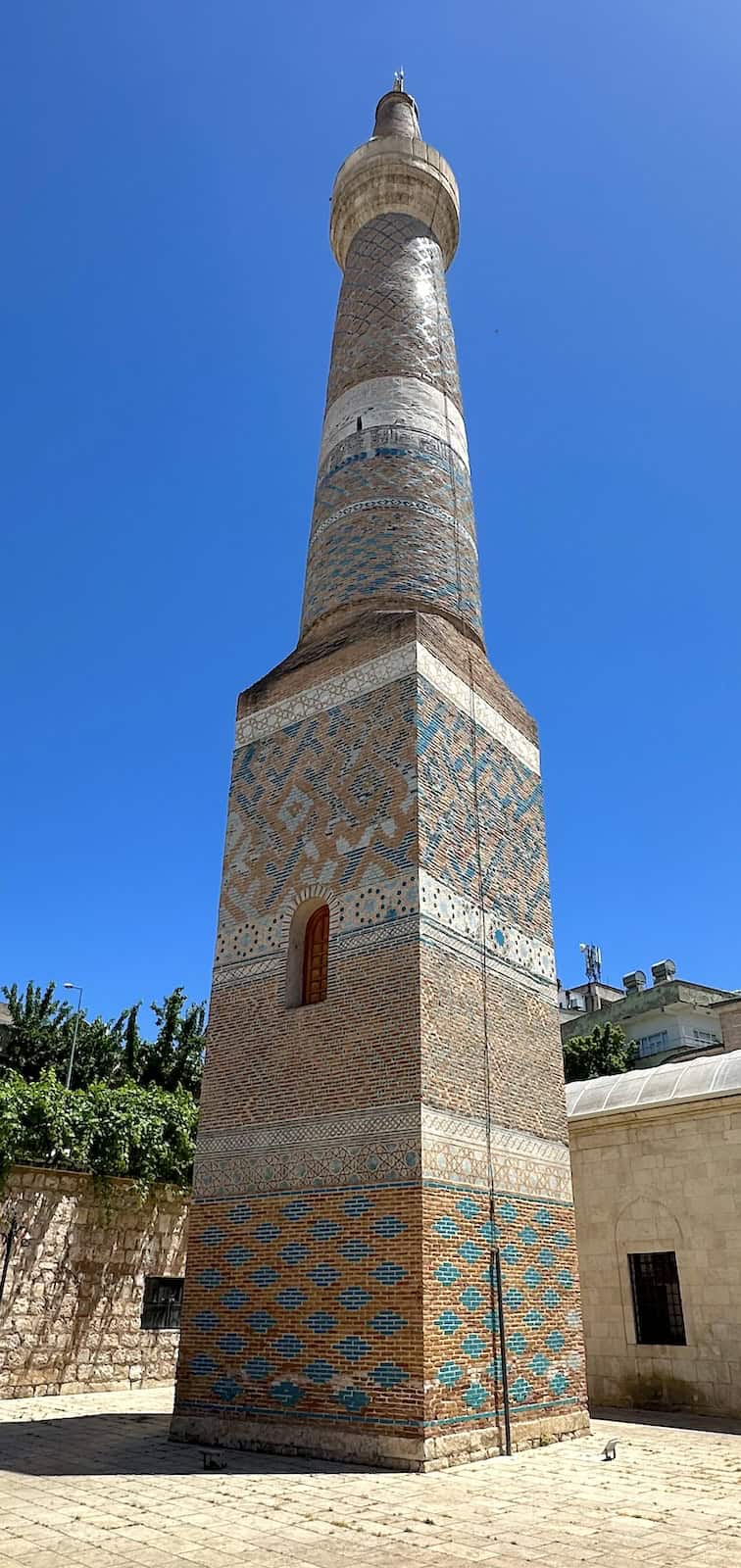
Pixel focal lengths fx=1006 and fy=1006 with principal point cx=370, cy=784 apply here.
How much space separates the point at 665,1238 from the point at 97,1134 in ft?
25.6

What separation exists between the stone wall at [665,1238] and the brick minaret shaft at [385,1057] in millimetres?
2780

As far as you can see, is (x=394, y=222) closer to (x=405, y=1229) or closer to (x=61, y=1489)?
(x=405, y=1229)

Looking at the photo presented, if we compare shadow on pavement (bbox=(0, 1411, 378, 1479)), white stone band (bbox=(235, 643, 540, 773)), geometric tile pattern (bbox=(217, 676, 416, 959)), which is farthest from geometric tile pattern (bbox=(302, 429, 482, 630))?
shadow on pavement (bbox=(0, 1411, 378, 1479))

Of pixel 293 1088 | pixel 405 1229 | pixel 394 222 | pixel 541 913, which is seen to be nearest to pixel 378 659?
pixel 541 913

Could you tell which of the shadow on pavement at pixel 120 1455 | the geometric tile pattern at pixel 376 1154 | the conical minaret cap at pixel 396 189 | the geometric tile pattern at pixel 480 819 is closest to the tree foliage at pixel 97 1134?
the shadow on pavement at pixel 120 1455

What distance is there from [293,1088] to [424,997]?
60.1 inches

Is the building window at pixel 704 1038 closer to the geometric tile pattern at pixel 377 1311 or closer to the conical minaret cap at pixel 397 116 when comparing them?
the geometric tile pattern at pixel 377 1311

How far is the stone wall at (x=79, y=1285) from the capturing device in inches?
467

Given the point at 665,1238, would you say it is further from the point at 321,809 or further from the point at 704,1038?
the point at 704,1038

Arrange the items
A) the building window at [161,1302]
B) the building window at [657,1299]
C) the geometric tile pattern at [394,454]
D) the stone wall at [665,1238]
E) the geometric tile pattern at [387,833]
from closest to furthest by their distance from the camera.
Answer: the geometric tile pattern at [387,833]
the stone wall at [665,1238]
the building window at [657,1299]
the geometric tile pattern at [394,454]
the building window at [161,1302]

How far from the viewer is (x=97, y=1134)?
47.2ft

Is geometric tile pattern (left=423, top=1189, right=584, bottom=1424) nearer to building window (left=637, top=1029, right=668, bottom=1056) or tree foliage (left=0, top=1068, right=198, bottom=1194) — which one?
tree foliage (left=0, top=1068, right=198, bottom=1194)

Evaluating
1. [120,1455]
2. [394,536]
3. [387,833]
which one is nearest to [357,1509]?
[120,1455]

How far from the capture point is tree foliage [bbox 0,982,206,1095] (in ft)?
71.1
